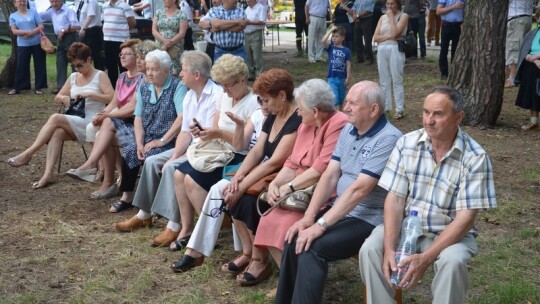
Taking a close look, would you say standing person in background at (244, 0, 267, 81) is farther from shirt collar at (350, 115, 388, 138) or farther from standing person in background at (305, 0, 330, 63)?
shirt collar at (350, 115, 388, 138)

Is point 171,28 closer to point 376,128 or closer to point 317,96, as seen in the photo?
point 317,96

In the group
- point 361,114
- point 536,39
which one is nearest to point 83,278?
point 361,114

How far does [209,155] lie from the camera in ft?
18.4

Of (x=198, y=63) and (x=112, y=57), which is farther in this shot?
(x=112, y=57)

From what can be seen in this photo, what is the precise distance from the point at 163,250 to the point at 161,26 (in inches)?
253

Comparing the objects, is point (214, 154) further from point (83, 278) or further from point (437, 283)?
point (437, 283)

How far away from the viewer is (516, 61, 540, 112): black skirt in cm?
935

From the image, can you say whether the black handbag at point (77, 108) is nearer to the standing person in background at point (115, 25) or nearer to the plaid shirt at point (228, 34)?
the plaid shirt at point (228, 34)

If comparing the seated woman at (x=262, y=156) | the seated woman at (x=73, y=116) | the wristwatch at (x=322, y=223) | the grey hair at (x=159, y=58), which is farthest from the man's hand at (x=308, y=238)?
the seated woman at (x=73, y=116)

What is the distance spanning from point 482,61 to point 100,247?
16.7 ft

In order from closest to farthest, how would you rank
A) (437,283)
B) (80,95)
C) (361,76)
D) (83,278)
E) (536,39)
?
(437,283)
(83,278)
(80,95)
(536,39)
(361,76)

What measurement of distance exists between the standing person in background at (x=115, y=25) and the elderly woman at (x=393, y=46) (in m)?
4.30

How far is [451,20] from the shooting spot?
1294cm

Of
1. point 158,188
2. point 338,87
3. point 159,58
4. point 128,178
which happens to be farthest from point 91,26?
point 158,188
